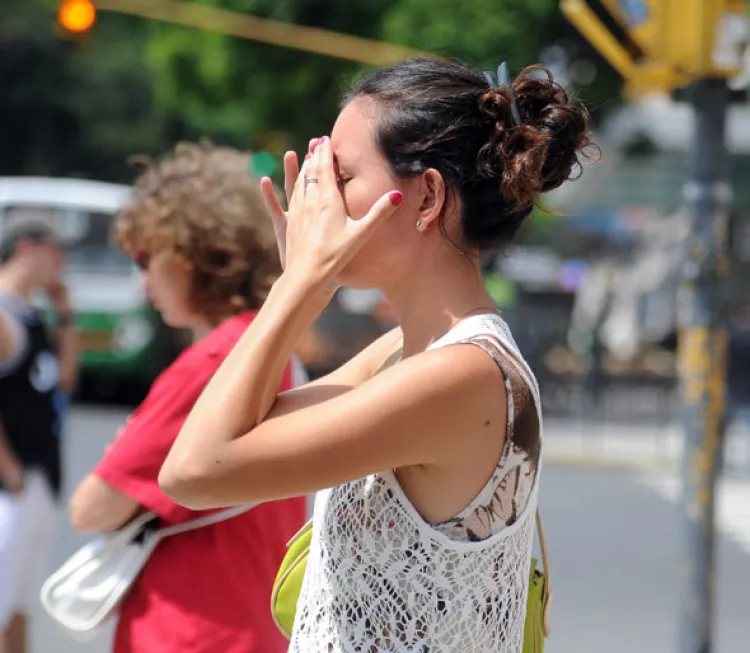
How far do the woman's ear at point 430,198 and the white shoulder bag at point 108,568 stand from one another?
993mm

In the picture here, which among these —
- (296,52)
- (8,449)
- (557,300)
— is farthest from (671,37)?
(557,300)

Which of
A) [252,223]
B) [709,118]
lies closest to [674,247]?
[709,118]

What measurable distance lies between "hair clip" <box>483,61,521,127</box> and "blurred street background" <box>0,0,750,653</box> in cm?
23

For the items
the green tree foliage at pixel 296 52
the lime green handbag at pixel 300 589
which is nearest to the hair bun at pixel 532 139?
the lime green handbag at pixel 300 589

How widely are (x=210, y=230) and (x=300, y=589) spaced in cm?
113

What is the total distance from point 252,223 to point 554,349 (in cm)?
1509

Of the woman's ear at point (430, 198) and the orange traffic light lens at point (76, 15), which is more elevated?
the orange traffic light lens at point (76, 15)

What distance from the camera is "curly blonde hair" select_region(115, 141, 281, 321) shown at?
9.57 ft

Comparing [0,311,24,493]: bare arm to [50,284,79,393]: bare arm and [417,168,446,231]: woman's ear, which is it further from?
[417,168,446,231]: woman's ear

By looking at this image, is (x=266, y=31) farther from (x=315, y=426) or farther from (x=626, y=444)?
(x=315, y=426)

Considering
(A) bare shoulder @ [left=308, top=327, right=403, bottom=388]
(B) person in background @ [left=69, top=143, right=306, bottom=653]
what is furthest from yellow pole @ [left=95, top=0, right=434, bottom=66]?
(A) bare shoulder @ [left=308, top=327, right=403, bottom=388]

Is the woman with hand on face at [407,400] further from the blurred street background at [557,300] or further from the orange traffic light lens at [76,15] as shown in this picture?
the orange traffic light lens at [76,15]

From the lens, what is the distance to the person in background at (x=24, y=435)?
14.6 ft

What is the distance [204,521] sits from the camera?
260cm
